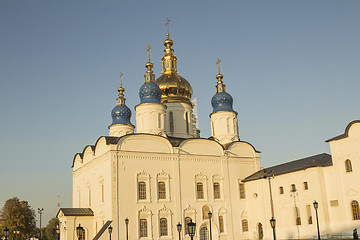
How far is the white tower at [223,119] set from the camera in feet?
102

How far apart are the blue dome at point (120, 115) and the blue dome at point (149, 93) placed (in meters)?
4.21

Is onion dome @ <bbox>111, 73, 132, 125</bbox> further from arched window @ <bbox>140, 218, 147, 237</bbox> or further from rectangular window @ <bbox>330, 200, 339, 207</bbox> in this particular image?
rectangular window @ <bbox>330, 200, 339, 207</bbox>

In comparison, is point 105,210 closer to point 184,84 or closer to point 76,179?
point 76,179

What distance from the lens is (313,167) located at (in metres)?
23.6

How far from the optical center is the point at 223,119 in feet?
103

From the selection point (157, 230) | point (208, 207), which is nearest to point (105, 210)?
point (157, 230)

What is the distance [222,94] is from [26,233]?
81.4 feet

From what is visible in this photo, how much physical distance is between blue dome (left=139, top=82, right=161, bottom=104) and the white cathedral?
0.07 m

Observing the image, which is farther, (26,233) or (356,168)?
(26,233)

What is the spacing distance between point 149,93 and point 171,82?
372 centimetres

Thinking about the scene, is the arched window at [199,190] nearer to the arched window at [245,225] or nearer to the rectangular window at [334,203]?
the arched window at [245,225]

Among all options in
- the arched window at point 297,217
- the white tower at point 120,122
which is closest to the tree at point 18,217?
the white tower at point 120,122

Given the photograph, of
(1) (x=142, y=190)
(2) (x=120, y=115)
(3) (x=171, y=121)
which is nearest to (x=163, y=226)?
(1) (x=142, y=190)

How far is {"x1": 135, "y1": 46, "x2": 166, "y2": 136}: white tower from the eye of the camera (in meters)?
28.8
